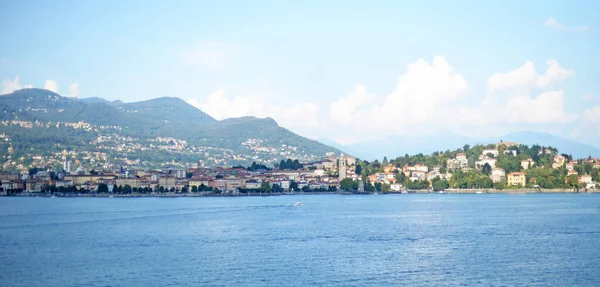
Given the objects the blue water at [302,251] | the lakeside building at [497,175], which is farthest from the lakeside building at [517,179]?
the blue water at [302,251]

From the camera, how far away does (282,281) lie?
1905 centimetres

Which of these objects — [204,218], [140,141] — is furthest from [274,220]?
[140,141]

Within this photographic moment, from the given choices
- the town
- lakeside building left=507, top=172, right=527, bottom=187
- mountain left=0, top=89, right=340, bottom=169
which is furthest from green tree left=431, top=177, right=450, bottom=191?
mountain left=0, top=89, right=340, bottom=169

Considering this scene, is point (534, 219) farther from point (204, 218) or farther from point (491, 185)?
point (491, 185)

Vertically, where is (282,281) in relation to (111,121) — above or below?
below

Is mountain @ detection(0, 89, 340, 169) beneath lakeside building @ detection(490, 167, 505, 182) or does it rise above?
above

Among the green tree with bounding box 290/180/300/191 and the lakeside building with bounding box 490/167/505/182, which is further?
the lakeside building with bounding box 490/167/505/182

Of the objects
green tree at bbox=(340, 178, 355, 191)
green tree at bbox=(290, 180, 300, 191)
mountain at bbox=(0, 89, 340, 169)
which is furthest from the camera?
mountain at bbox=(0, 89, 340, 169)

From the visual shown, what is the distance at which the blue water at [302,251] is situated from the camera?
19359mm

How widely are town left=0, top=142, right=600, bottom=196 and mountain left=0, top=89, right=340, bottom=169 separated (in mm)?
31924

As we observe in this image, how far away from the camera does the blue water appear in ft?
63.5

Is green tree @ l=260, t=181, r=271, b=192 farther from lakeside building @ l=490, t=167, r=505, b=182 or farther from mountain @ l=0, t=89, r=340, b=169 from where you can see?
mountain @ l=0, t=89, r=340, b=169

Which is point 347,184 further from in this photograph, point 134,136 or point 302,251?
point 134,136

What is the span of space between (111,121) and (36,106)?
17.9 metres
